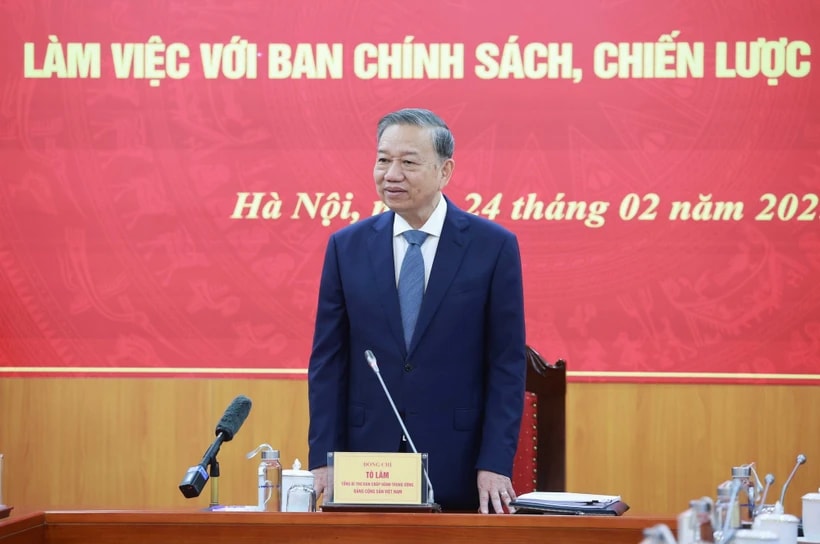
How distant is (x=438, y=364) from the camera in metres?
2.45

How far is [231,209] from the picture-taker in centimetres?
400

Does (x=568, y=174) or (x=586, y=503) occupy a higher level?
(x=568, y=174)

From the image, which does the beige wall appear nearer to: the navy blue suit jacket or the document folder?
the navy blue suit jacket

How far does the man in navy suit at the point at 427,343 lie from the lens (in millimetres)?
2449

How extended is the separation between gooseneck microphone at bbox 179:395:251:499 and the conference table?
0.17 feet

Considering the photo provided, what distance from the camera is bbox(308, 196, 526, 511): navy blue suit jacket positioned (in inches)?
96.3

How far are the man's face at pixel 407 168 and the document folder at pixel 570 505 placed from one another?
2.21 ft

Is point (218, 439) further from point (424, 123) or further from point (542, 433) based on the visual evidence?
point (542, 433)

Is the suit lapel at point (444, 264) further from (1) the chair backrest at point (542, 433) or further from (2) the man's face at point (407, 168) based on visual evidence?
(1) the chair backrest at point (542, 433)

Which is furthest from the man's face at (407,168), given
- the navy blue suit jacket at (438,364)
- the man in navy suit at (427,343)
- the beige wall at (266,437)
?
the beige wall at (266,437)

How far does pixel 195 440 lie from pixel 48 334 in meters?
0.60

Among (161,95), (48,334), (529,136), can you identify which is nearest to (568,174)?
(529,136)

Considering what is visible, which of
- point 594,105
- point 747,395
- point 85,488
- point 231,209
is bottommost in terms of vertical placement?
point 85,488

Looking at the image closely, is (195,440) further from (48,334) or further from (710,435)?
(710,435)
